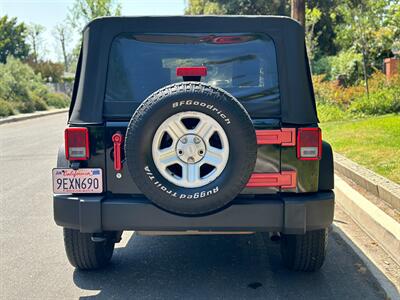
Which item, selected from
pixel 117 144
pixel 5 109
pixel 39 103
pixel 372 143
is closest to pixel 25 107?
pixel 39 103

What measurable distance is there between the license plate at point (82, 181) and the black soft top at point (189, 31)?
364 millimetres

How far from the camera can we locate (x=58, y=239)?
550 centimetres

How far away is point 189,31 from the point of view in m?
3.99

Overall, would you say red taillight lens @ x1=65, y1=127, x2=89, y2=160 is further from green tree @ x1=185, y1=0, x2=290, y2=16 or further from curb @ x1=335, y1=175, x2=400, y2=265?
green tree @ x1=185, y1=0, x2=290, y2=16

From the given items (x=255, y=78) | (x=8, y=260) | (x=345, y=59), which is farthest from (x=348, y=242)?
(x=345, y=59)

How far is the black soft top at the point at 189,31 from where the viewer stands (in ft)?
12.6

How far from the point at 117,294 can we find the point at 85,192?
0.83 meters

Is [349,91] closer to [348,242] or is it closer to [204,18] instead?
[348,242]

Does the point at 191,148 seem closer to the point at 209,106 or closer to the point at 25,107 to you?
the point at 209,106

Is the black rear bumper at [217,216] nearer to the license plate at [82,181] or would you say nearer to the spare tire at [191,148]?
the license plate at [82,181]

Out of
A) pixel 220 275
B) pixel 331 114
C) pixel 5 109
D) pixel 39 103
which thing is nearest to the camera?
pixel 220 275

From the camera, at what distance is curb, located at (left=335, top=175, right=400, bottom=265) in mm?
4853

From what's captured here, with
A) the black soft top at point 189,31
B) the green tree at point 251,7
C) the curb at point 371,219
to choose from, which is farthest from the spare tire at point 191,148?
the green tree at point 251,7

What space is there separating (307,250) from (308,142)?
3.15ft
